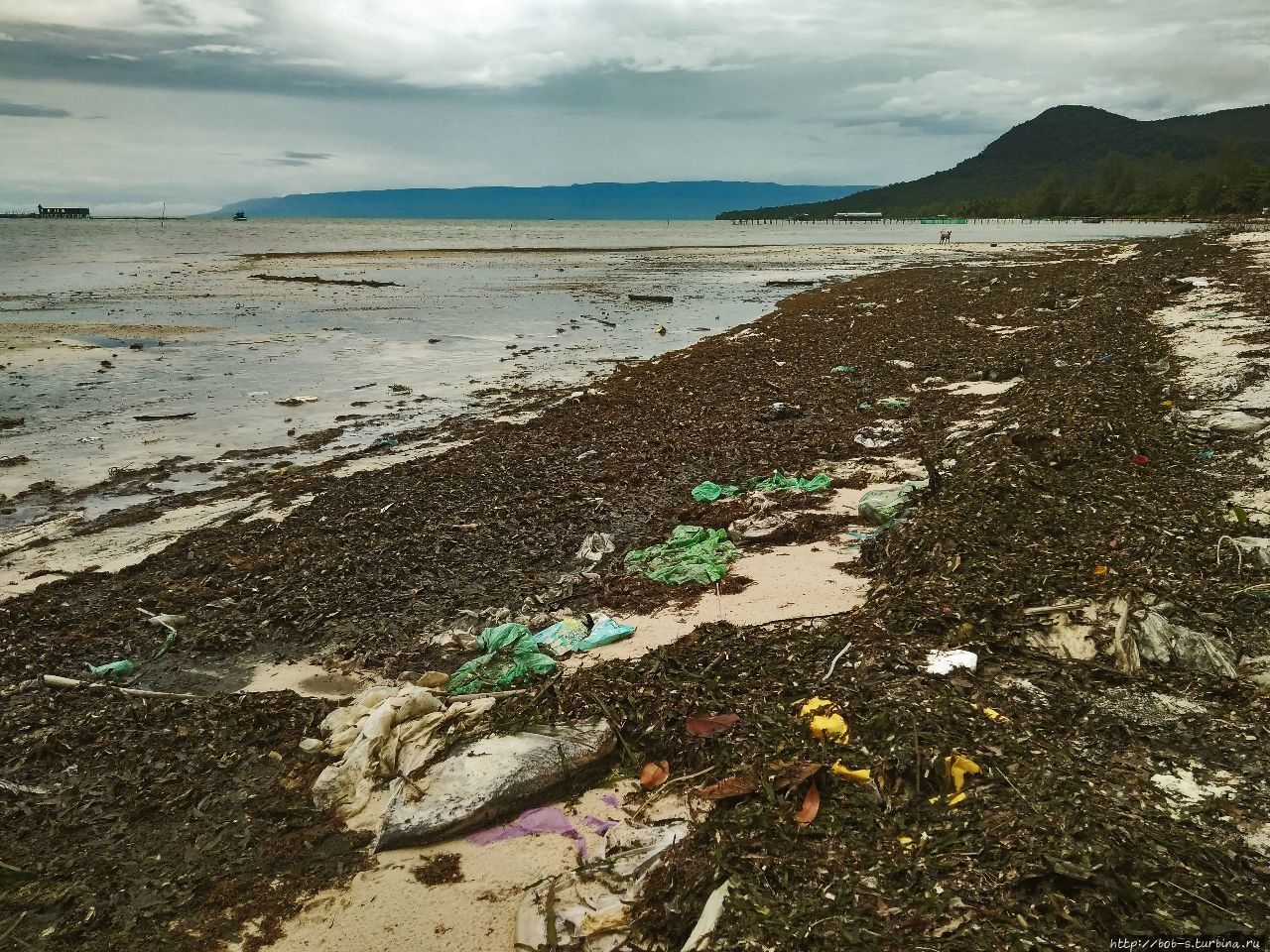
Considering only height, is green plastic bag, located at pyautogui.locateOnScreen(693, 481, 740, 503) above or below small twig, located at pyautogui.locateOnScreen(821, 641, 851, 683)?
below

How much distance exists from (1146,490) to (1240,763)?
13.1ft

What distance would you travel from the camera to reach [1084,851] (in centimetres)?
296

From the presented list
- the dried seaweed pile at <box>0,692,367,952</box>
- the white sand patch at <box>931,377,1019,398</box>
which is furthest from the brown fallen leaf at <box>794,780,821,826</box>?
the white sand patch at <box>931,377,1019,398</box>

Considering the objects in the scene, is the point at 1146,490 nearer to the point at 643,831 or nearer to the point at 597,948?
the point at 643,831

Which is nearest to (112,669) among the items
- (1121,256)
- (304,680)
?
(304,680)

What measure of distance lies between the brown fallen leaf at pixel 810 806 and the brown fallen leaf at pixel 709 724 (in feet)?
2.28

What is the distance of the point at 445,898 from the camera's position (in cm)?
352

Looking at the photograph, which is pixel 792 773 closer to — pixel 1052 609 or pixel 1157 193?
pixel 1052 609

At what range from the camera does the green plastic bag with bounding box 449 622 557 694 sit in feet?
17.2

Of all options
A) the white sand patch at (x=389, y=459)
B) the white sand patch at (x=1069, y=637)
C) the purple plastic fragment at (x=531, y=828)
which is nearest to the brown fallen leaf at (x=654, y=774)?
the purple plastic fragment at (x=531, y=828)

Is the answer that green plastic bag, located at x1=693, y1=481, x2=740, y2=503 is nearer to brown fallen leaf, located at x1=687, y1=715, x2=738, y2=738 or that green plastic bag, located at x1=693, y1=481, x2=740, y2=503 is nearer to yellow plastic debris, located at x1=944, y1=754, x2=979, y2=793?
brown fallen leaf, located at x1=687, y1=715, x2=738, y2=738

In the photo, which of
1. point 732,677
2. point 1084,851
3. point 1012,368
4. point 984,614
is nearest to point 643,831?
point 732,677

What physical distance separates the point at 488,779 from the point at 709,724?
48.7 inches

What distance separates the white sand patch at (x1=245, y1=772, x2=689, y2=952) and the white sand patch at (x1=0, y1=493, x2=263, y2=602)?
18.7ft
